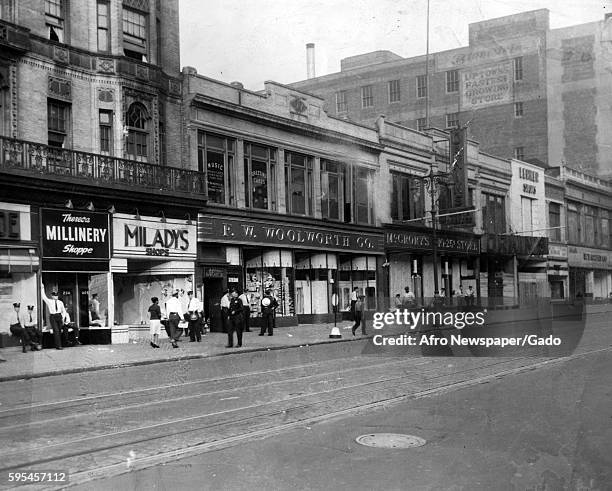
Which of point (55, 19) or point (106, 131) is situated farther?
point (106, 131)

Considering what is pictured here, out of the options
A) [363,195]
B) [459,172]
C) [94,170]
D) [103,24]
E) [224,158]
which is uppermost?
[103,24]

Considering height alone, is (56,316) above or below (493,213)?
below

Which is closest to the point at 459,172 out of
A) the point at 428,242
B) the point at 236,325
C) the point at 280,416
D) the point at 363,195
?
the point at 428,242

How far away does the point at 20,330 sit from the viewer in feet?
67.6

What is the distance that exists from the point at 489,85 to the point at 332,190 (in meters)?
15.8

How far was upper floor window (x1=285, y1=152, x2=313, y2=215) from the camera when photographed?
3288 cm

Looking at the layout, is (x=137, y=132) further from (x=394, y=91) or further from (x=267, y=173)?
(x=394, y=91)

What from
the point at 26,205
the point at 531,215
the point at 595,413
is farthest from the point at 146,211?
the point at 531,215

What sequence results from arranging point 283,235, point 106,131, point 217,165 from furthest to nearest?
1. point 283,235
2. point 217,165
3. point 106,131

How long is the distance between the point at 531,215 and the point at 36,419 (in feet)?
151

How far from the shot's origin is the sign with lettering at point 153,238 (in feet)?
80.7

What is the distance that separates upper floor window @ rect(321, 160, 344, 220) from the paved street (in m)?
19.0

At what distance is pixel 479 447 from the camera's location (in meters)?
7.52

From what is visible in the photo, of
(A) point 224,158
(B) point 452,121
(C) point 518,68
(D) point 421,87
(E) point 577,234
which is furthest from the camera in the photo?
(E) point 577,234
